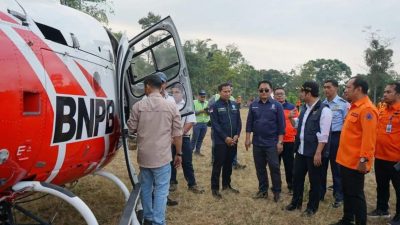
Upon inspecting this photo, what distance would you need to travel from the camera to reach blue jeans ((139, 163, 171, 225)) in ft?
15.5

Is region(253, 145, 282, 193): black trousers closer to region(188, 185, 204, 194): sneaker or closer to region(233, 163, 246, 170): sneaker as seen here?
region(188, 185, 204, 194): sneaker

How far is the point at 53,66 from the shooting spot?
329cm

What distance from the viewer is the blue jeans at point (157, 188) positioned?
4.71 metres

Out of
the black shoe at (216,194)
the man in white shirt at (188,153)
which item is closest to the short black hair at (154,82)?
the man in white shirt at (188,153)

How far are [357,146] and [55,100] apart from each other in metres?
3.79

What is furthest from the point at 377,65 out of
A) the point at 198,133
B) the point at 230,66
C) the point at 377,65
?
the point at 198,133

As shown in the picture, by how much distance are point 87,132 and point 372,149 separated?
11.4 feet

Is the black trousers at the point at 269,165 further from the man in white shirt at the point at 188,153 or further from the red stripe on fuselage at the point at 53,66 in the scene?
the red stripe on fuselage at the point at 53,66

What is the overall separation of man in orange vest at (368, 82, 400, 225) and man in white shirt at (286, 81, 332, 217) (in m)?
0.91

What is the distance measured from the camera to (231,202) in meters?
6.59

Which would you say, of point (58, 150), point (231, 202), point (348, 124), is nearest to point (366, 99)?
point (348, 124)

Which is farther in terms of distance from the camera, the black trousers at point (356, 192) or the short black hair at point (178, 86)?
the short black hair at point (178, 86)

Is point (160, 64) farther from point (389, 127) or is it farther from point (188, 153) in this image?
point (389, 127)

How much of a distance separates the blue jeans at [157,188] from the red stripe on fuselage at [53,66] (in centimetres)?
160
